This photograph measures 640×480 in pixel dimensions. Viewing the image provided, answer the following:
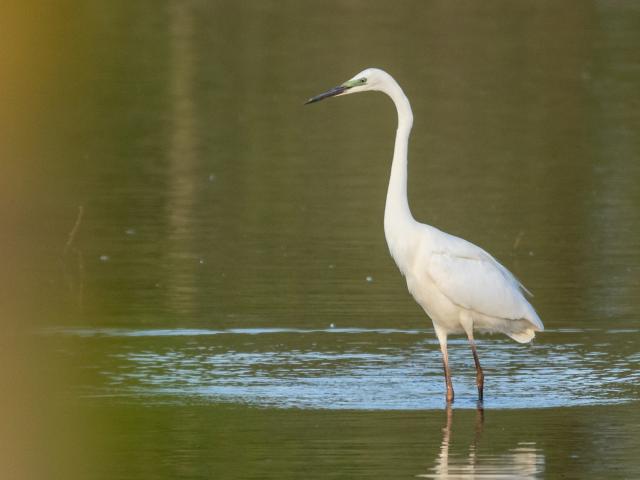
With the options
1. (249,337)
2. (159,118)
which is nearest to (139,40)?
(159,118)

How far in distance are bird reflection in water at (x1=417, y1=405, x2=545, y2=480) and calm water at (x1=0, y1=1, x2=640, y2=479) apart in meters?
0.02

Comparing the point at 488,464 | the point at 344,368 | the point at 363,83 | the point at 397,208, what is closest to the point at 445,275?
the point at 397,208

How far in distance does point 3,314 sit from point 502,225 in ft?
18.7

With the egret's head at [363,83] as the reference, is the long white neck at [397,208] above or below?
below

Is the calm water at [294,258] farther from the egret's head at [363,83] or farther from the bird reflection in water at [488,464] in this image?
the egret's head at [363,83]

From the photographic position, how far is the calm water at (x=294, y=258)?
748cm

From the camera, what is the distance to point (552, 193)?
17469mm

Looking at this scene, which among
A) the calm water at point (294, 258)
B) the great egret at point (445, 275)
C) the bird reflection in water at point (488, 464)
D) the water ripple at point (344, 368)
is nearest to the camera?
the bird reflection in water at point (488, 464)

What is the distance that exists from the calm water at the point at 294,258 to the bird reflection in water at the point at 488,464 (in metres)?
0.02

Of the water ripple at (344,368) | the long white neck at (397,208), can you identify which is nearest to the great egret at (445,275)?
the long white neck at (397,208)

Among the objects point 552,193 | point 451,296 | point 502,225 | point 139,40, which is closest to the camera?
point 451,296

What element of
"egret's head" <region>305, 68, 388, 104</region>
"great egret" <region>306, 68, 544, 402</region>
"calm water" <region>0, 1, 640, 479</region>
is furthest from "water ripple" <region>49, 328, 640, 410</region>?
"egret's head" <region>305, 68, 388, 104</region>

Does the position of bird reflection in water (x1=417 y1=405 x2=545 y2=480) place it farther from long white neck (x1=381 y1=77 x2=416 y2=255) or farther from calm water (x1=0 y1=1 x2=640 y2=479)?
long white neck (x1=381 y1=77 x2=416 y2=255)

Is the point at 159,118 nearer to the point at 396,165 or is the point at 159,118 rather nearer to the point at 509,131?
the point at 509,131
